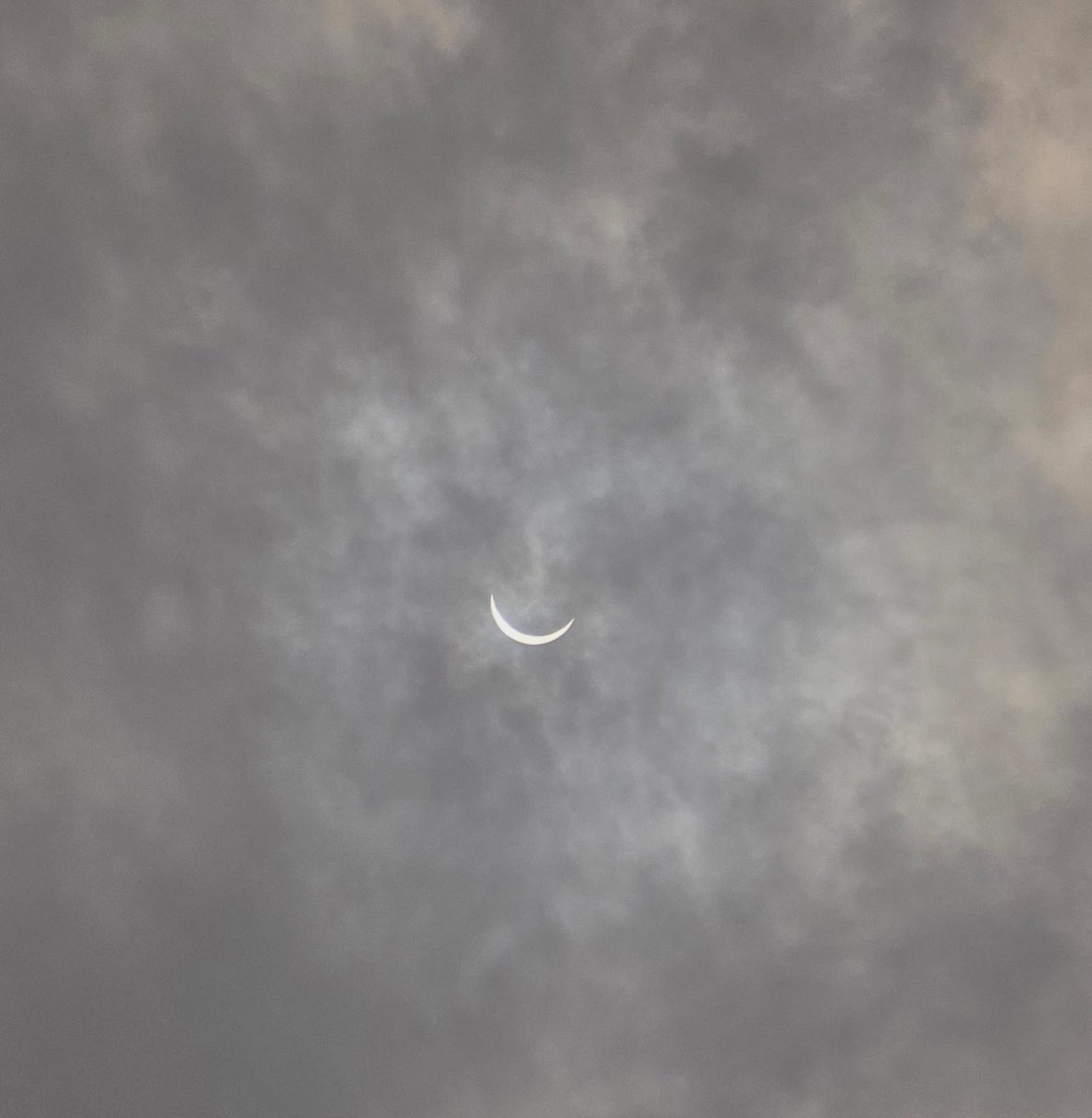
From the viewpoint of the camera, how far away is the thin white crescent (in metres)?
25.0

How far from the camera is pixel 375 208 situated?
22859 mm

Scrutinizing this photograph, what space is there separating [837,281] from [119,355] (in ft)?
47.8

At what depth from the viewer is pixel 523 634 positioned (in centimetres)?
2509

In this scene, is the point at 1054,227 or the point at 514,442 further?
the point at 514,442

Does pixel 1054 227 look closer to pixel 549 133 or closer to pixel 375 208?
pixel 549 133

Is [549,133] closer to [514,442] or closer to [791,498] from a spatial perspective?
[514,442]

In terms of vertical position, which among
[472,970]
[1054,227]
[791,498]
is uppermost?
[1054,227]

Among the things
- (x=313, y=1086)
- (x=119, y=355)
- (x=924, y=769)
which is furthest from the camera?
(x=313, y=1086)

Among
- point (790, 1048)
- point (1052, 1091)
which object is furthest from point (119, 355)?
point (1052, 1091)

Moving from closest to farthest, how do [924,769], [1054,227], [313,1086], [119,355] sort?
[1054,227] < [119,355] < [924,769] < [313,1086]

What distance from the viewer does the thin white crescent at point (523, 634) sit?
25.0 meters

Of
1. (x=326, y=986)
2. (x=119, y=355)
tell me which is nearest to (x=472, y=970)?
(x=326, y=986)

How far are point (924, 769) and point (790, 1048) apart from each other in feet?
23.8

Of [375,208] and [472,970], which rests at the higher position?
[375,208]
